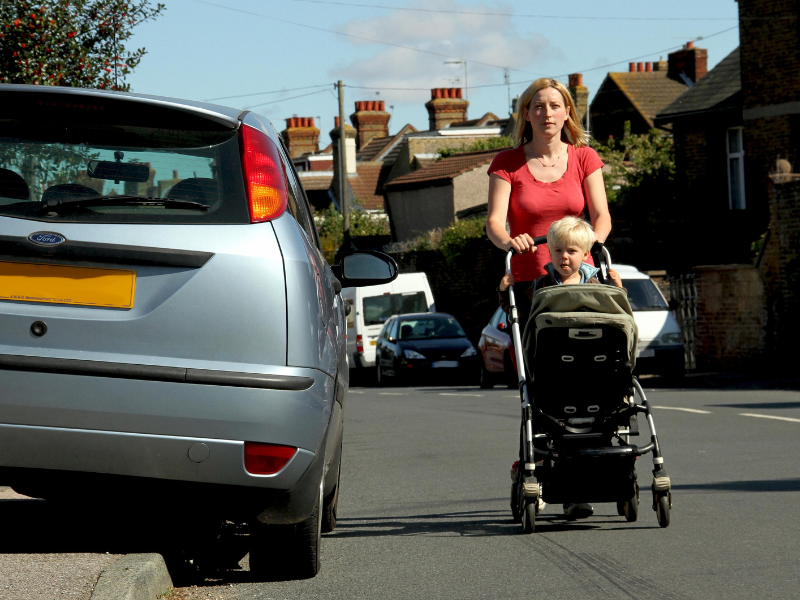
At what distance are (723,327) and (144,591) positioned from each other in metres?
20.6

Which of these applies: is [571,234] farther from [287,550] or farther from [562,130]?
[287,550]

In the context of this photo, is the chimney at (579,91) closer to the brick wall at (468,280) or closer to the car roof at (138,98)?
the brick wall at (468,280)

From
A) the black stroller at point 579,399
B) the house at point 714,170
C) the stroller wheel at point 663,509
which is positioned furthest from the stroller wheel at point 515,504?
the house at point 714,170

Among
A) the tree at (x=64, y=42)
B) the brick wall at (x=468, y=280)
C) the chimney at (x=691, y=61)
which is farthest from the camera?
the chimney at (x=691, y=61)

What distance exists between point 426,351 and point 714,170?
11616 mm

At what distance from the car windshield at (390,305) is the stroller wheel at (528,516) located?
80.6 feet

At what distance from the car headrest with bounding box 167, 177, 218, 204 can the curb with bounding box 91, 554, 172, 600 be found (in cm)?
137

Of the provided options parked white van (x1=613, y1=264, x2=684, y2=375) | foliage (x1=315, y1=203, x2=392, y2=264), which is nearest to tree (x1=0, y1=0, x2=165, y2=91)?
parked white van (x1=613, y1=264, x2=684, y2=375)

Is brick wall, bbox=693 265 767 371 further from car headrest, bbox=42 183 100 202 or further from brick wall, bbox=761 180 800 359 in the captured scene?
car headrest, bbox=42 183 100 202

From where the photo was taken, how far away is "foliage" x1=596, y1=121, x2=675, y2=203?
34.9 metres

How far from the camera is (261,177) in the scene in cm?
455

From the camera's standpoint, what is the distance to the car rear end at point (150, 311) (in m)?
4.21

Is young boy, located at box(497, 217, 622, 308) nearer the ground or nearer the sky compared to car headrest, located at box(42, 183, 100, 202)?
nearer the ground

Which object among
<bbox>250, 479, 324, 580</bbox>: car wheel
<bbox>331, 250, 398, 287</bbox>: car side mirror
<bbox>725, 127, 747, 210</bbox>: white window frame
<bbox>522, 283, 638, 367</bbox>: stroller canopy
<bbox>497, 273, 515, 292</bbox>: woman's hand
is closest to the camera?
<bbox>250, 479, 324, 580</bbox>: car wheel
